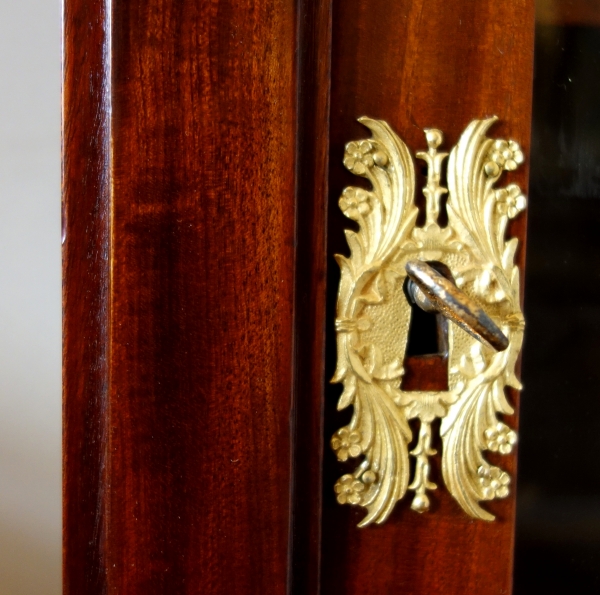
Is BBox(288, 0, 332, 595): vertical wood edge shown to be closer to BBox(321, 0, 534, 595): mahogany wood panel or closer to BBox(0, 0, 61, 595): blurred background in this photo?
BBox(321, 0, 534, 595): mahogany wood panel

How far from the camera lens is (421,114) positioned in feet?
0.94

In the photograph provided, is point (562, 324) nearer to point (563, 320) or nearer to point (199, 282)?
point (563, 320)

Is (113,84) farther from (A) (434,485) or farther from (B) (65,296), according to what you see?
(A) (434,485)

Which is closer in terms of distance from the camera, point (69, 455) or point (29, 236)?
point (69, 455)

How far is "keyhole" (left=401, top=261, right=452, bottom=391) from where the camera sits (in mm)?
293

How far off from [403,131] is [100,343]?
16cm

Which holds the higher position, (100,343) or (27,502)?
(100,343)

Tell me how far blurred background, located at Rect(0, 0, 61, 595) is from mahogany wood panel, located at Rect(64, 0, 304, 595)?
776 mm

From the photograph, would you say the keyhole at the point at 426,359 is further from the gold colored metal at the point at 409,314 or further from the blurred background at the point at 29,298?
the blurred background at the point at 29,298

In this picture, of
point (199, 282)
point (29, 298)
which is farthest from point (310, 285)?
point (29, 298)

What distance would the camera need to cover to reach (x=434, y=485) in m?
0.30

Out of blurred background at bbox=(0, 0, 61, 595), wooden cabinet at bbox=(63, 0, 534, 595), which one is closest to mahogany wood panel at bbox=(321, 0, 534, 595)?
wooden cabinet at bbox=(63, 0, 534, 595)

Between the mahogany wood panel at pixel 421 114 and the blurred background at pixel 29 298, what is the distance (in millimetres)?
786

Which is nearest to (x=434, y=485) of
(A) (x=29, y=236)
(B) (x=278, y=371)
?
(B) (x=278, y=371)
